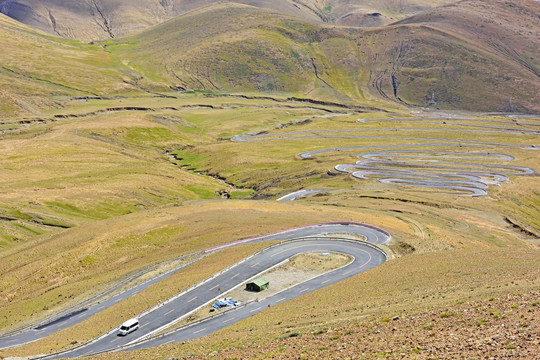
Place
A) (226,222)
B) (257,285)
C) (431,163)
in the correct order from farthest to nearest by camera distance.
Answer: (431,163) < (226,222) < (257,285)

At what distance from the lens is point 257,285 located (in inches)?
2210

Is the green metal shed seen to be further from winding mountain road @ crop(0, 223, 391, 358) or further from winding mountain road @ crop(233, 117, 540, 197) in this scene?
winding mountain road @ crop(233, 117, 540, 197)

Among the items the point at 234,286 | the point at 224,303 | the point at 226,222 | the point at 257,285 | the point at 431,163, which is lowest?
the point at 431,163

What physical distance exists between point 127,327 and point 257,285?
14411mm

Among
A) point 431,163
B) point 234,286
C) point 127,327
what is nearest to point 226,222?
point 234,286

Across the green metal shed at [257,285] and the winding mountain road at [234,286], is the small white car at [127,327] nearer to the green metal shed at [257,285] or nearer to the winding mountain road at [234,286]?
the winding mountain road at [234,286]

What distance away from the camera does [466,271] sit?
50.1m

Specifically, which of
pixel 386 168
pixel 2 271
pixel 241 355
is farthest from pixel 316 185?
pixel 241 355

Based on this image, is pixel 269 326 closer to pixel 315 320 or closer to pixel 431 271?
pixel 315 320

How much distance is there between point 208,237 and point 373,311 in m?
41.5

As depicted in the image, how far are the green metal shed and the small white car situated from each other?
13215 mm

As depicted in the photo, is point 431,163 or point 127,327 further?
point 431,163

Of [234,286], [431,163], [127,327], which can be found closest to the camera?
[127,327]

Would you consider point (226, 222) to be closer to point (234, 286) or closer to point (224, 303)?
point (234, 286)
